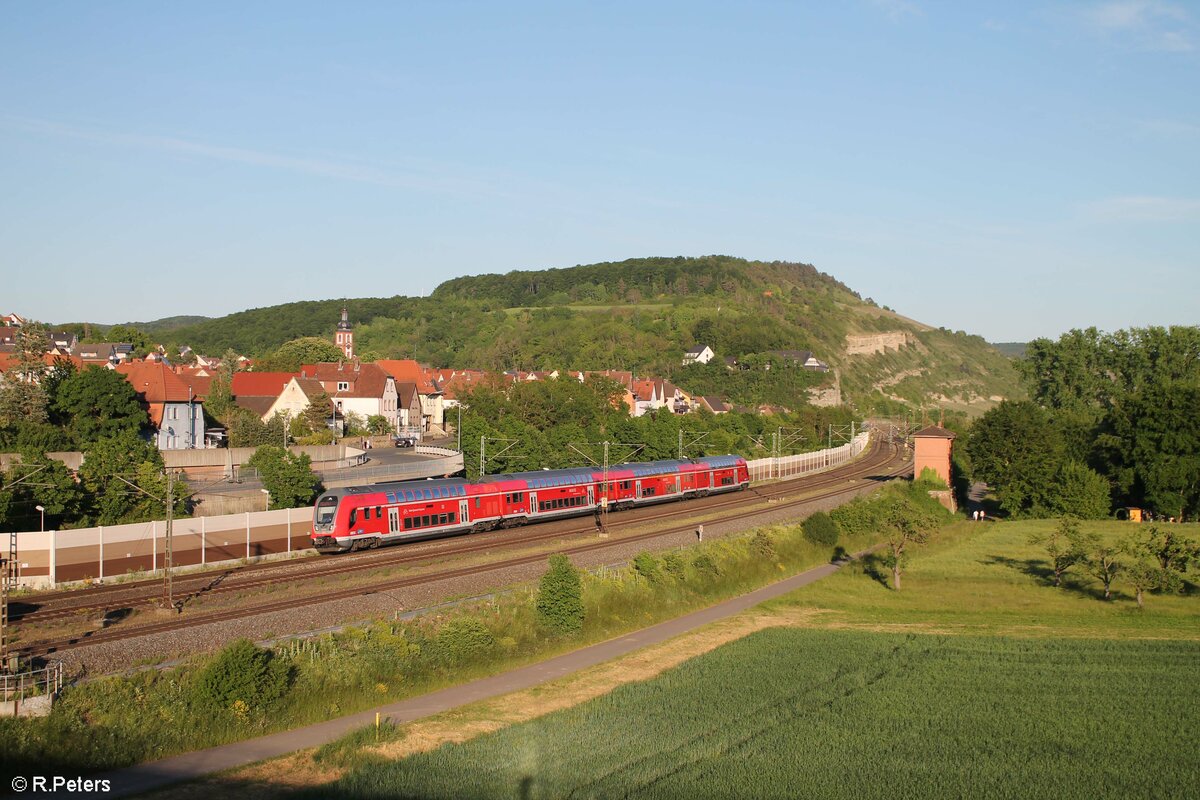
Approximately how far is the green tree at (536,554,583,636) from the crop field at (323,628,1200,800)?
16.5 ft

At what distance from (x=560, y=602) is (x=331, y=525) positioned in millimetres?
13587

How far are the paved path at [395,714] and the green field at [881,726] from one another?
289 cm

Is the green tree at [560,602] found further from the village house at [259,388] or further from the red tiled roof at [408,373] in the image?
the red tiled roof at [408,373]

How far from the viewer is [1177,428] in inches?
2918

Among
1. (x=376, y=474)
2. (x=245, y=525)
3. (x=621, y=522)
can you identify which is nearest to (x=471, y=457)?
(x=376, y=474)

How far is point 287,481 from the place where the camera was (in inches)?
2032

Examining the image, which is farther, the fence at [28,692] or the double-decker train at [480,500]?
the double-decker train at [480,500]

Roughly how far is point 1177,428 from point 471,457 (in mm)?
51053

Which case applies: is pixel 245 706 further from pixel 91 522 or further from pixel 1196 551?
pixel 1196 551

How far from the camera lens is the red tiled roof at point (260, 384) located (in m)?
97.9

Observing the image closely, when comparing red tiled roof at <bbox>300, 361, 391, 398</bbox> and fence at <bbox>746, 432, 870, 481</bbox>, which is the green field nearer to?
fence at <bbox>746, 432, 870, 481</bbox>

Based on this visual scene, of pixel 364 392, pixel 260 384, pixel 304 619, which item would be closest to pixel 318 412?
pixel 260 384

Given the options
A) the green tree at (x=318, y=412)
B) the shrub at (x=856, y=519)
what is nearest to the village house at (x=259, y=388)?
the green tree at (x=318, y=412)

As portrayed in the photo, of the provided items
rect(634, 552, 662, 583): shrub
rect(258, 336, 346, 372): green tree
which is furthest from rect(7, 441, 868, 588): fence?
rect(258, 336, 346, 372): green tree
